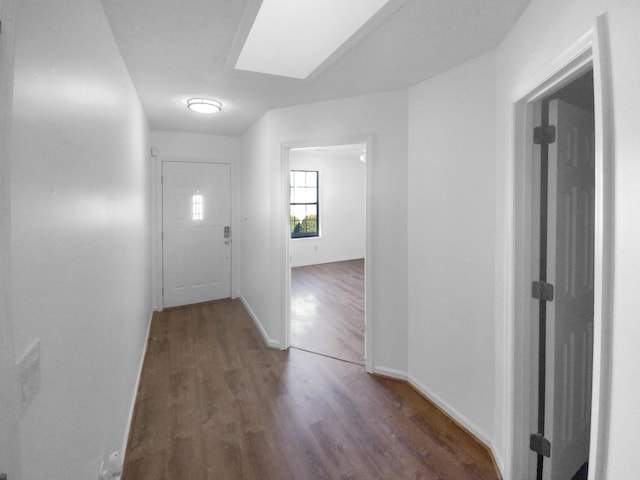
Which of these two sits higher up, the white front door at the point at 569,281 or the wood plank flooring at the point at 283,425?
the white front door at the point at 569,281

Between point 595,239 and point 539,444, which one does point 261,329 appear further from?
point 595,239

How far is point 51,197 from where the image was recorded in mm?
949

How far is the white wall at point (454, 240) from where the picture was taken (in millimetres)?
2094

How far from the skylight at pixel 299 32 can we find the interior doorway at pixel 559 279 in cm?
101

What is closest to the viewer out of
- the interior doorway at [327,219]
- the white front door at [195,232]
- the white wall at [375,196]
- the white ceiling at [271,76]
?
the white ceiling at [271,76]

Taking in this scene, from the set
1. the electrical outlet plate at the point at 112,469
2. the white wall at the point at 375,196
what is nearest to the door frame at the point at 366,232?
the white wall at the point at 375,196

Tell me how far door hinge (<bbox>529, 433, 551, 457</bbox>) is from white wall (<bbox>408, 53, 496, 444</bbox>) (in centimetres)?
30

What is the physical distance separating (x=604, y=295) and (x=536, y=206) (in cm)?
78

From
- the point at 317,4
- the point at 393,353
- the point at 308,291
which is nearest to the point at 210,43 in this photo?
the point at 317,4

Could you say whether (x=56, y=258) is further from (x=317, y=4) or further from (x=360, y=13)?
(x=360, y=13)

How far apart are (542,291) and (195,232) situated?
423 cm

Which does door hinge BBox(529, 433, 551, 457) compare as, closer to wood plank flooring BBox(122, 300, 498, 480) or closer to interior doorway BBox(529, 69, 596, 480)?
interior doorway BBox(529, 69, 596, 480)

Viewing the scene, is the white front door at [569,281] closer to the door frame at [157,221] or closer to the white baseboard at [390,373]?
the white baseboard at [390,373]

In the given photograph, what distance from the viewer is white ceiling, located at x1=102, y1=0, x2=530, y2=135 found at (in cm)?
163
